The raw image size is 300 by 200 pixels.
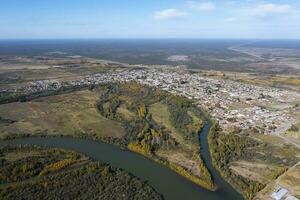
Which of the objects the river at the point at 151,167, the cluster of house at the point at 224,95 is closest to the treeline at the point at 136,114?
the river at the point at 151,167

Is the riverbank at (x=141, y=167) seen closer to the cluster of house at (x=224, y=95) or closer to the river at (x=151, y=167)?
the river at (x=151, y=167)

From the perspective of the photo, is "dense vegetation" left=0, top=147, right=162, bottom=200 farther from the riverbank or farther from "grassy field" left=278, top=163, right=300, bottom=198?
"grassy field" left=278, top=163, right=300, bottom=198

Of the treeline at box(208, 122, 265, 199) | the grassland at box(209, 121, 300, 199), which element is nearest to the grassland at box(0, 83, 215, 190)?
the treeline at box(208, 122, 265, 199)

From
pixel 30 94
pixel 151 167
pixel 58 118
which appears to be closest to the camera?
pixel 151 167

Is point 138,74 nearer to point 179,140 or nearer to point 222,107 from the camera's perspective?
point 222,107

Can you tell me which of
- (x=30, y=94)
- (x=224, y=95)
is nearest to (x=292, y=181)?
(x=224, y=95)

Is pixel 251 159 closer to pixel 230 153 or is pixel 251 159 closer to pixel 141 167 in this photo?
pixel 230 153

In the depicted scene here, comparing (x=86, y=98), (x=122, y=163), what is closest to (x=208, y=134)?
(x=122, y=163)
